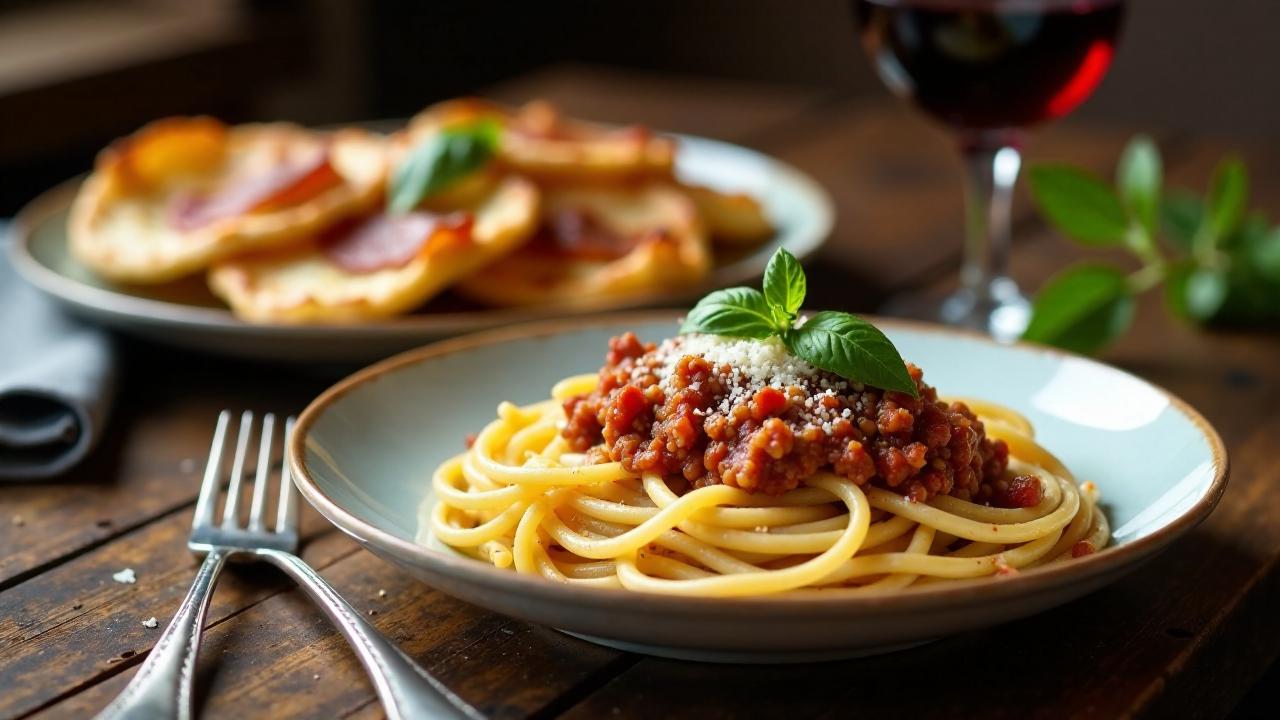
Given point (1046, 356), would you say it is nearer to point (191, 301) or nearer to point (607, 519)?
point (607, 519)

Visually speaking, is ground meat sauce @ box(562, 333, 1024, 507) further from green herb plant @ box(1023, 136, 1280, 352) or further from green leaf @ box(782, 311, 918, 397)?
green herb plant @ box(1023, 136, 1280, 352)

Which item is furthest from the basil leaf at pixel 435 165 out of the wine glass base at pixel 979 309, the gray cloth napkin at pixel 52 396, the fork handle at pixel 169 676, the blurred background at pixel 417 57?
the blurred background at pixel 417 57

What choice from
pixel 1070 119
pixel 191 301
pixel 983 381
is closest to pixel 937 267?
pixel 983 381

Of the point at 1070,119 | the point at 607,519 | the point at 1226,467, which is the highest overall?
the point at 1226,467

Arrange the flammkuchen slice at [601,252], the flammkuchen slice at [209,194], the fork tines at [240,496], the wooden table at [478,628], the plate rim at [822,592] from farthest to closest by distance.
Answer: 1. the flammkuchen slice at [209,194]
2. the flammkuchen slice at [601,252]
3. the fork tines at [240,496]
4. the wooden table at [478,628]
5. the plate rim at [822,592]

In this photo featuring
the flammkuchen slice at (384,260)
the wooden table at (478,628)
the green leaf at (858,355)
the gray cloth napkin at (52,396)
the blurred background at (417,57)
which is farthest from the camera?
the blurred background at (417,57)

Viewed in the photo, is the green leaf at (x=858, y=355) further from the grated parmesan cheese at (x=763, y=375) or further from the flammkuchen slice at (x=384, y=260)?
the flammkuchen slice at (x=384, y=260)

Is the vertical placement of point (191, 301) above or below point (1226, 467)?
below
